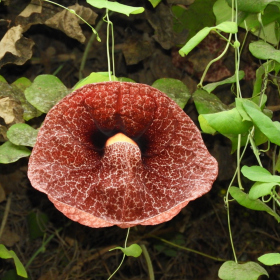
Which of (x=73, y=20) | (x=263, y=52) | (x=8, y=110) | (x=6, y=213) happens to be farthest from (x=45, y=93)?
(x=6, y=213)

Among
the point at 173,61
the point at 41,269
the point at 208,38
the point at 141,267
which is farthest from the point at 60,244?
the point at 208,38

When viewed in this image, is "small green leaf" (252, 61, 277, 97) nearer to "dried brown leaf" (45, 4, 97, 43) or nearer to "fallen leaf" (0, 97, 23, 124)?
"dried brown leaf" (45, 4, 97, 43)

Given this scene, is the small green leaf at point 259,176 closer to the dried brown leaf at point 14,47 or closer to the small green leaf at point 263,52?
the small green leaf at point 263,52

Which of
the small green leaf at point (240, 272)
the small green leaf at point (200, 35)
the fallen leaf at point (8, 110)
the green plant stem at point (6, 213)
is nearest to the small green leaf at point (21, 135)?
the fallen leaf at point (8, 110)

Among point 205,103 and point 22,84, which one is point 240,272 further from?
point 22,84

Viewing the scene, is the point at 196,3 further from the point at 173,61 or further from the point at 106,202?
the point at 106,202

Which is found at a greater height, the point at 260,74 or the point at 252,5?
the point at 252,5
